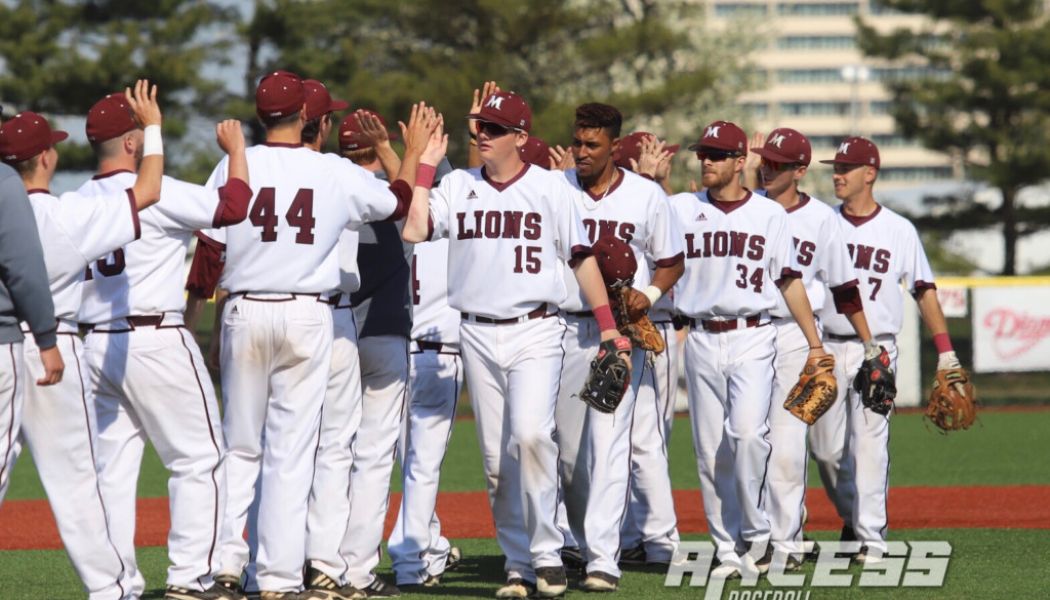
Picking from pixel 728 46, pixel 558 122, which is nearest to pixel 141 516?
pixel 558 122

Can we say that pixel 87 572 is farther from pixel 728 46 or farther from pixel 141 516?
pixel 728 46

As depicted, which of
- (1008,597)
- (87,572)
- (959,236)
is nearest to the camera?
(87,572)

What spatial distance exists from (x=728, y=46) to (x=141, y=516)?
29.3m

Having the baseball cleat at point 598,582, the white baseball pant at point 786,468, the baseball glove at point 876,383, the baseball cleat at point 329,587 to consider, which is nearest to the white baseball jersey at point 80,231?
the baseball cleat at point 329,587

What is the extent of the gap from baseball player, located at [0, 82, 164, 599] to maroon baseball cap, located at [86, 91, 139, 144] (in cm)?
35

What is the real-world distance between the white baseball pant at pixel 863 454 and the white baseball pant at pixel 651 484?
3.15 ft

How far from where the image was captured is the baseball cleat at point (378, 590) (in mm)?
6682

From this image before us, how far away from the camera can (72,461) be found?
5559 mm

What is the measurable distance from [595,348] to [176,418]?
2.01 meters

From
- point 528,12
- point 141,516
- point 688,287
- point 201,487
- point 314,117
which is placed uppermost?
point 528,12

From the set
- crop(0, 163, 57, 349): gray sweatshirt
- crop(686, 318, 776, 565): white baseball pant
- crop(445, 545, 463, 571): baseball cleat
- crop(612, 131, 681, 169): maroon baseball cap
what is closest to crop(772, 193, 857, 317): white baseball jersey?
crop(686, 318, 776, 565): white baseball pant

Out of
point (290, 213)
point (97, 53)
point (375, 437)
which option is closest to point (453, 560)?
point (375, 437)

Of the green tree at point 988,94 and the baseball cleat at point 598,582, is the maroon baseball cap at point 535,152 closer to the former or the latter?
the baseball cleat at point 598,582

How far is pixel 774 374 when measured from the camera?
7637 millimetres
